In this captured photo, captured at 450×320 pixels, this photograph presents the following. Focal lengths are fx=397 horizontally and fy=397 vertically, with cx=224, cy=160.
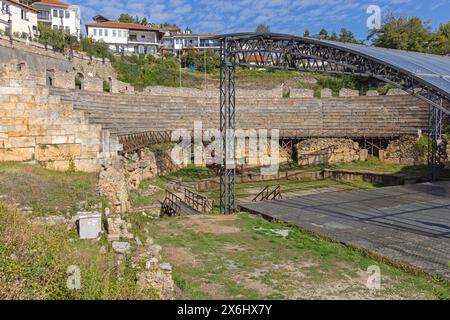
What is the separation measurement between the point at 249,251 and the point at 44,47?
2964cm

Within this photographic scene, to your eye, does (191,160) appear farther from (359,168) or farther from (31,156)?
(31,156)

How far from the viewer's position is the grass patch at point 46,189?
10.4 metres

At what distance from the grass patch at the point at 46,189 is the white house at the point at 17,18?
93.7 ft

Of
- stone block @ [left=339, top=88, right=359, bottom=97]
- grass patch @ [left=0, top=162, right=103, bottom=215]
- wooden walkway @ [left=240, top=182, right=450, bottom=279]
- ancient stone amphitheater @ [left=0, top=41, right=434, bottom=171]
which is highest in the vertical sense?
stone block @ [left=339, top=88, right=359, bottom=97]

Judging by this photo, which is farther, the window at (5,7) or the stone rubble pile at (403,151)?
the window at (5,7)

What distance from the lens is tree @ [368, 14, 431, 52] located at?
145 ft

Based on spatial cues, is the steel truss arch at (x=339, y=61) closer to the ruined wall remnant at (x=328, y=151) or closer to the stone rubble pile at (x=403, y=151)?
the stone rubble pile at (x=403, y=151)

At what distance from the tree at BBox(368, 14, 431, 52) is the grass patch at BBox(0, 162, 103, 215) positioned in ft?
135

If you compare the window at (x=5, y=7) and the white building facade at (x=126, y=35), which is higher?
the white building facade at (x=126, y=35)

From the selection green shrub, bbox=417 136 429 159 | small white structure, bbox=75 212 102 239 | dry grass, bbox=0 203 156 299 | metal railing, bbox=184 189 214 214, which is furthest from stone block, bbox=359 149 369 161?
dry grass, bbox=0 203 156 299

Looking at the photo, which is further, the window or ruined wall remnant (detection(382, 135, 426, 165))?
the window

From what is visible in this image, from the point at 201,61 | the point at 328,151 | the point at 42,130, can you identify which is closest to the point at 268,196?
the point at 42,130

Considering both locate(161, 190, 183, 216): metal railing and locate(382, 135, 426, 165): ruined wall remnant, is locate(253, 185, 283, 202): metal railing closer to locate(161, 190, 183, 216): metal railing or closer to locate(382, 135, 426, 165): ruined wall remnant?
locate(161, 190, 183, 216): metal railing

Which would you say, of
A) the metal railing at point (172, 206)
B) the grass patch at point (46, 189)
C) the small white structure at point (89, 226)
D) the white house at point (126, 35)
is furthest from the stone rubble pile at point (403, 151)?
the white house at point (126, 35)
